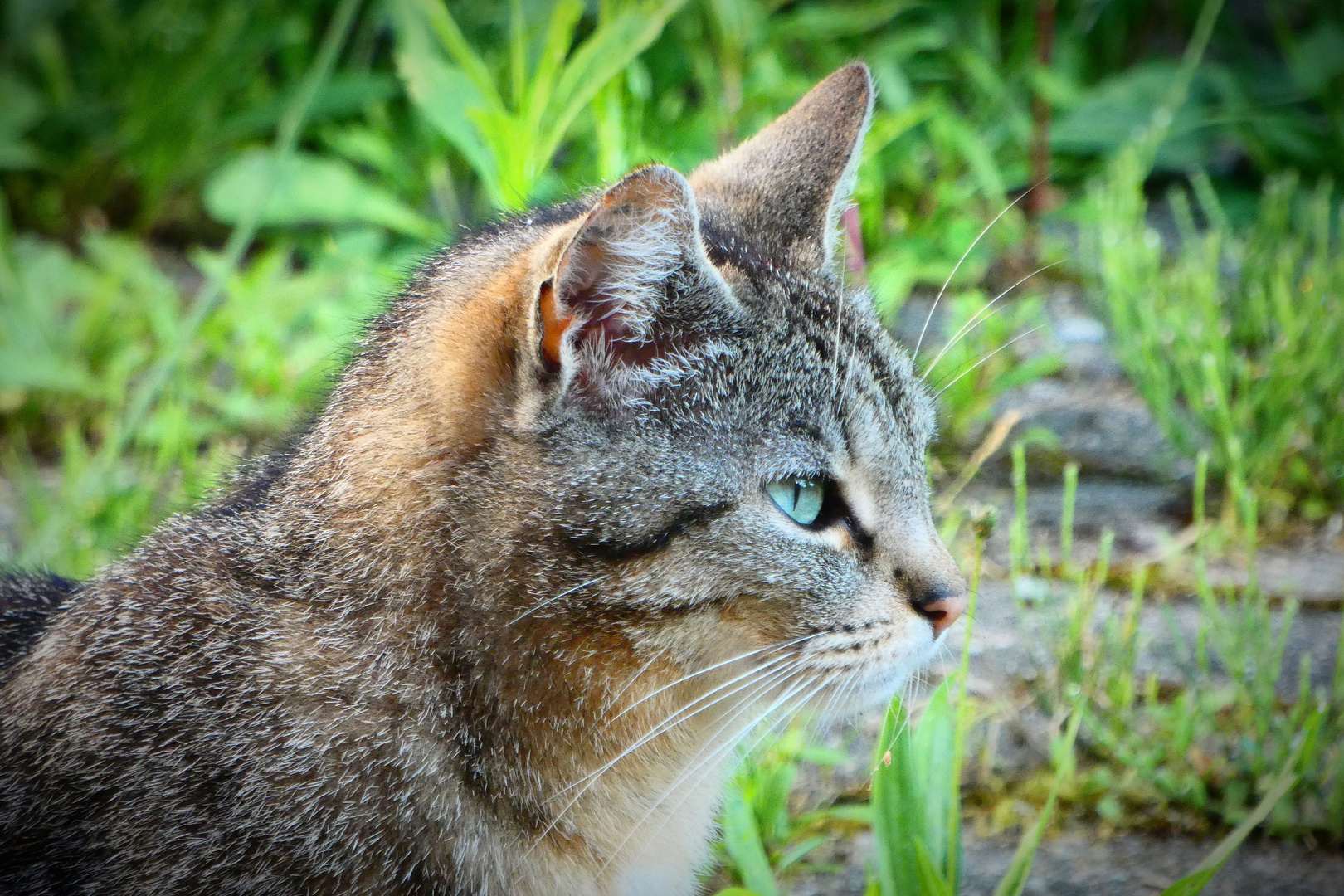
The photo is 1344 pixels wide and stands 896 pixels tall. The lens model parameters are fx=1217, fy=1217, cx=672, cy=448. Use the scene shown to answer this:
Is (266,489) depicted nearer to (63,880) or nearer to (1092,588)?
(63,880)

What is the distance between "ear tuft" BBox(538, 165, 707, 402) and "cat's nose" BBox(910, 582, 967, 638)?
21.3 inches

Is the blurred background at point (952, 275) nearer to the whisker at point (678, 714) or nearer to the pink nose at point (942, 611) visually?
the pink nose at point (942, 611)

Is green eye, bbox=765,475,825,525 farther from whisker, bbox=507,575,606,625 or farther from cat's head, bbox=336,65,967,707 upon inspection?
whisker, bbox=507,575,606,625

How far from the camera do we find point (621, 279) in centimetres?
173

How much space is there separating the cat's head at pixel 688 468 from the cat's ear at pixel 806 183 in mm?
186

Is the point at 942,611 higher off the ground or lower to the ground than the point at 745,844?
higher

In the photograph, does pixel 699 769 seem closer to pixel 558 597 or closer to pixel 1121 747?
pixel 558 597

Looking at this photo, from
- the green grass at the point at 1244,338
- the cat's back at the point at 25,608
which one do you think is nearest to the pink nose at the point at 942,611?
the green grass at the point at 1244,338

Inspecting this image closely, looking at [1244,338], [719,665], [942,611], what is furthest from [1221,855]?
[1244,338]

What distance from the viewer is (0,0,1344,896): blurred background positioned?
7.97 ft

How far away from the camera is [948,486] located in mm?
3316

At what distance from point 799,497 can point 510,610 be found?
470 mm

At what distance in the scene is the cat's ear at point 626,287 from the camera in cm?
164

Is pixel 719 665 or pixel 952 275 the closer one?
pixel 719 665
